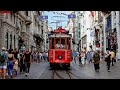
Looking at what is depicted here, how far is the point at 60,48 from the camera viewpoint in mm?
28875

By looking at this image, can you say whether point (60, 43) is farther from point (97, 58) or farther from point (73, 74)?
point (73, 74)

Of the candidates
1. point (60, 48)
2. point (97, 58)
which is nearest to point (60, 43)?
point (60, 48)

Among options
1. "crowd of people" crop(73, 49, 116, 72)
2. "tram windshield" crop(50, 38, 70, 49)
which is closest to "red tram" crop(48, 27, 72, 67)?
"tram windshield" crop(50, 38, 70, 49)

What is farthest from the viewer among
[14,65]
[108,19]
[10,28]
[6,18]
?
[108,19]

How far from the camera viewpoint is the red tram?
2836cm

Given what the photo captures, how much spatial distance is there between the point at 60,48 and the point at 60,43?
54 centimetres

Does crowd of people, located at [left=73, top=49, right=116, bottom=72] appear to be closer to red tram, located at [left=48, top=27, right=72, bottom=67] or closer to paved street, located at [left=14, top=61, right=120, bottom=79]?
paved street, located at [left=14, top=61, right=120, bottom=79]
